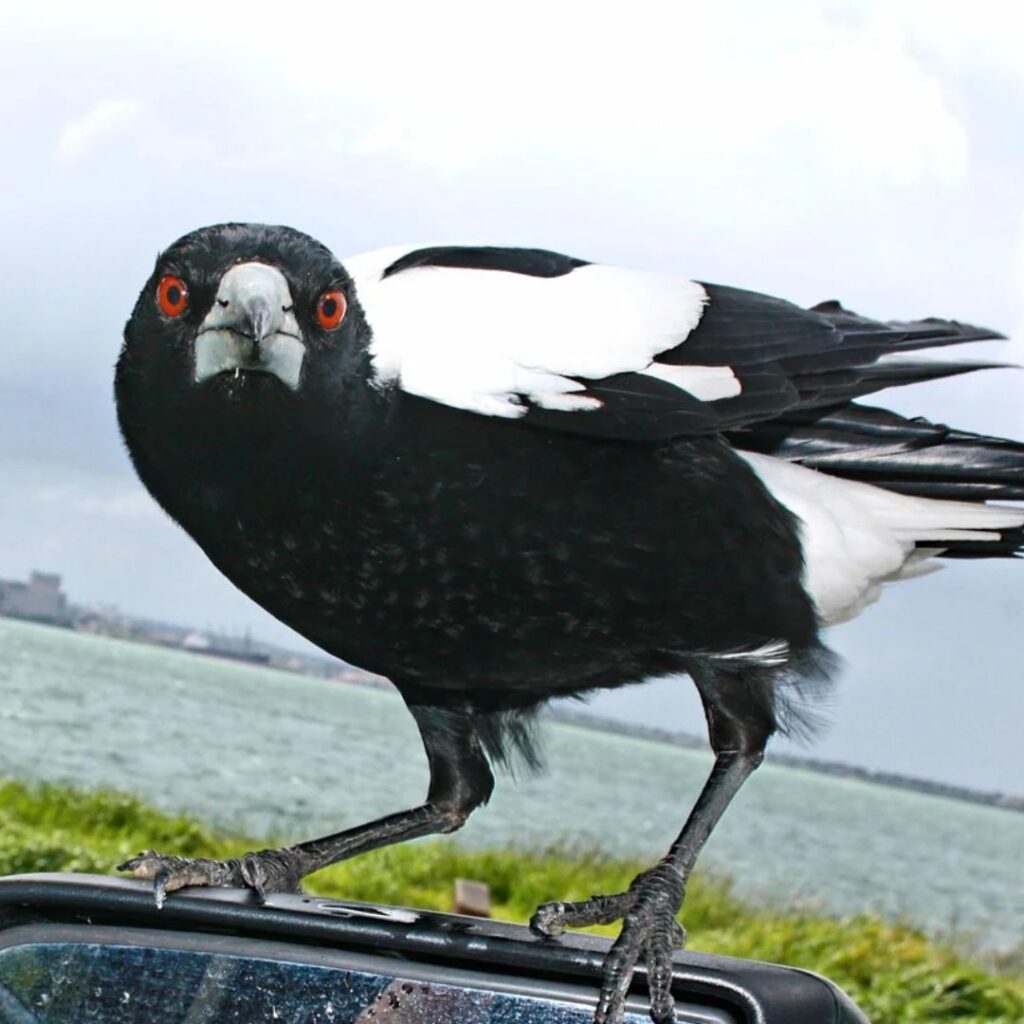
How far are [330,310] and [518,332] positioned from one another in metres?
0.37

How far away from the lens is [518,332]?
106 inches

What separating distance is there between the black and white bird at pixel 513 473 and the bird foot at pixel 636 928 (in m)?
0.02

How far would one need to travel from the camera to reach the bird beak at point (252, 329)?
237 centimetres

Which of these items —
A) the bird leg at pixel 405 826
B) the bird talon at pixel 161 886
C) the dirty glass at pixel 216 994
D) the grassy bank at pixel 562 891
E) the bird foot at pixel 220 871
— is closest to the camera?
the dirty glass at pixel 216 994

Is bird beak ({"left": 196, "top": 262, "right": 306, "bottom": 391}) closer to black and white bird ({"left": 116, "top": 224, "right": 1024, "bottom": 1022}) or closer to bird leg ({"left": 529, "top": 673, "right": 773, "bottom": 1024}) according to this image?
black and white bird ({"left": 116, "top": 224, "right": 1024, "bottom": 1022})

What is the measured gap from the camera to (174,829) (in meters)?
9.73

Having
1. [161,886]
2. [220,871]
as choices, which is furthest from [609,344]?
[161,886]

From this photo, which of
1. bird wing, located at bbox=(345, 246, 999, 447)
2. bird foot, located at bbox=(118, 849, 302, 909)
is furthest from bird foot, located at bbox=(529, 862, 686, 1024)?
bird wing, located at bbox=(345, 246, 999, 447)

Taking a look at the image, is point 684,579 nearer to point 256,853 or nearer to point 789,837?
point 256,853

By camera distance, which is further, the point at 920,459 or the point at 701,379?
the point at 920,459

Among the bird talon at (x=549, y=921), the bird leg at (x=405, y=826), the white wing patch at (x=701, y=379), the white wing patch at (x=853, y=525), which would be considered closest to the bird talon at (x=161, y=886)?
the bird leg at (x=405, y=826)

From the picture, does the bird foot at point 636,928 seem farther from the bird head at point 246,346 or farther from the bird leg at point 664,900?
the bird head at point 246,346

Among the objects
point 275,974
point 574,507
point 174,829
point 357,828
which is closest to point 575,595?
point 574,507

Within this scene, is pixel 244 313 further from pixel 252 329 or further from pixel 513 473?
pixel 513 473
